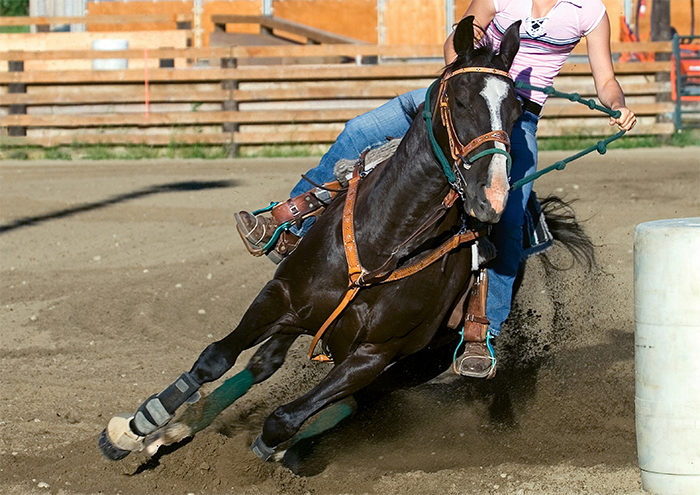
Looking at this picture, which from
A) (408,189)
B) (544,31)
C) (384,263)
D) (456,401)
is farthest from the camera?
(456,401)

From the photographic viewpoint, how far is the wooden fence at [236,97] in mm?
14797

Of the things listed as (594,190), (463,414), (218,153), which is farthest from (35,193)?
(463,414)

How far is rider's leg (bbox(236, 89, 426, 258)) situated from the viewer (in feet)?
16.8

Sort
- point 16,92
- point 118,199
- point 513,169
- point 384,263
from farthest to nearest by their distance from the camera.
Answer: point 16,92, point 118,199, point 513,169, point 384,263

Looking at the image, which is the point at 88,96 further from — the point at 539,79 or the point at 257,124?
the point at 539,79

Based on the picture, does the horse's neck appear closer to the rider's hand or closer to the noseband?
the noseband

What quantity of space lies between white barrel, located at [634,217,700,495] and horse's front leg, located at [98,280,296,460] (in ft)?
5.01

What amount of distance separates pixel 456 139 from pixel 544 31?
102 centimetres

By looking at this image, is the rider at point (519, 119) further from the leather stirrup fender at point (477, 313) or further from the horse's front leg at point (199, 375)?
the horse's front leg at point (199, 375)

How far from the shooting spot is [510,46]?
414 centimetres

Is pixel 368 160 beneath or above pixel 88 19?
beneath

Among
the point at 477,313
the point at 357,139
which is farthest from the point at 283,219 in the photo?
the point at 477,313

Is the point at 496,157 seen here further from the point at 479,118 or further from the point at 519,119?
the point at 519,119

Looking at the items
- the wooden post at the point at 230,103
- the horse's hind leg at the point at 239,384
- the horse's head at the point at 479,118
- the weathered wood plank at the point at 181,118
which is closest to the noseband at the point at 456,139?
the horse's head at the point at 479,118
